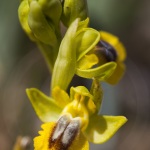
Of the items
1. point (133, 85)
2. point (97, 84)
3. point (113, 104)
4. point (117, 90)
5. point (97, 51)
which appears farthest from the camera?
point (133, 85)

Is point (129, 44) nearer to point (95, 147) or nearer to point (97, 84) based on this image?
point (95, 147)

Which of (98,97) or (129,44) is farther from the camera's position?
(129,44)

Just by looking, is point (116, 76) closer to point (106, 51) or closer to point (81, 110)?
point (106, 51)

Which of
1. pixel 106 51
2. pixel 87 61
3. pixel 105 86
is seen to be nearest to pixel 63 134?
pixel 87 61

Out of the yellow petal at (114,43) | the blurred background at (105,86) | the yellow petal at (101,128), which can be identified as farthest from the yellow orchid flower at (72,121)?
the blurred background at (105,86)

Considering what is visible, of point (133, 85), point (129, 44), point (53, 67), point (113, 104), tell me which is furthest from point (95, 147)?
point (53, 67)

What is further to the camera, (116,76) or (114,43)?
(114,43)

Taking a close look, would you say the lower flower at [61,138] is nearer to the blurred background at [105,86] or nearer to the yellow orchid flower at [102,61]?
the yellow orchid flower at [102,61]
